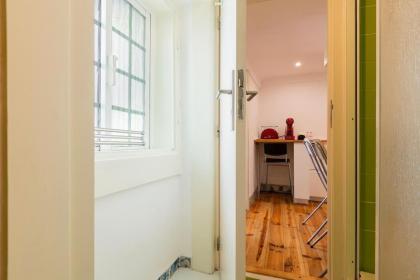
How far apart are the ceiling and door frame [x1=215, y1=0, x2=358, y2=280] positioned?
1050 millimetres

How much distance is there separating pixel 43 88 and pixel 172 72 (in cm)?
119

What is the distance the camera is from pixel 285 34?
8.47 ft

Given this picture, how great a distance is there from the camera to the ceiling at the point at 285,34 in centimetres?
203

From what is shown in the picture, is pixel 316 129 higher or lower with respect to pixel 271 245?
higher

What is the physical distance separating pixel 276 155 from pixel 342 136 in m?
3.08

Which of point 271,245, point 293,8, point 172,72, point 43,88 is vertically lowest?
point 271,245

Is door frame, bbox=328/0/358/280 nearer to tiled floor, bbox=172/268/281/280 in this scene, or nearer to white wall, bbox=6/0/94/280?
tiled floor, bbox=172/268/281/280

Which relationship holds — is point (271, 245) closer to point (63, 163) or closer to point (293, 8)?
point (63, 163)

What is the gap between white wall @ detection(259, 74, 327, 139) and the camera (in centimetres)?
429

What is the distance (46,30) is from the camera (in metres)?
0.33

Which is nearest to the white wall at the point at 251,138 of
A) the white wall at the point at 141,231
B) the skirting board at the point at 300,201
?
the skirting board at the point at 300,201

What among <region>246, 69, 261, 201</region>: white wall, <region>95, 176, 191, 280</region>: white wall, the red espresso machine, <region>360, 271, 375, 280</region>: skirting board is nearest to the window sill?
<region>95, 176, 191, 280</region>: white wall

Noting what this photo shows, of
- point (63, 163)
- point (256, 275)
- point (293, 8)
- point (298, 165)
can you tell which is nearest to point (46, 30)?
point (63, 163)

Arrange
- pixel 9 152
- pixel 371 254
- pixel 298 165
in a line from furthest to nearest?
pixel 298 165 → pixel 371 254 → pixel 9 152
